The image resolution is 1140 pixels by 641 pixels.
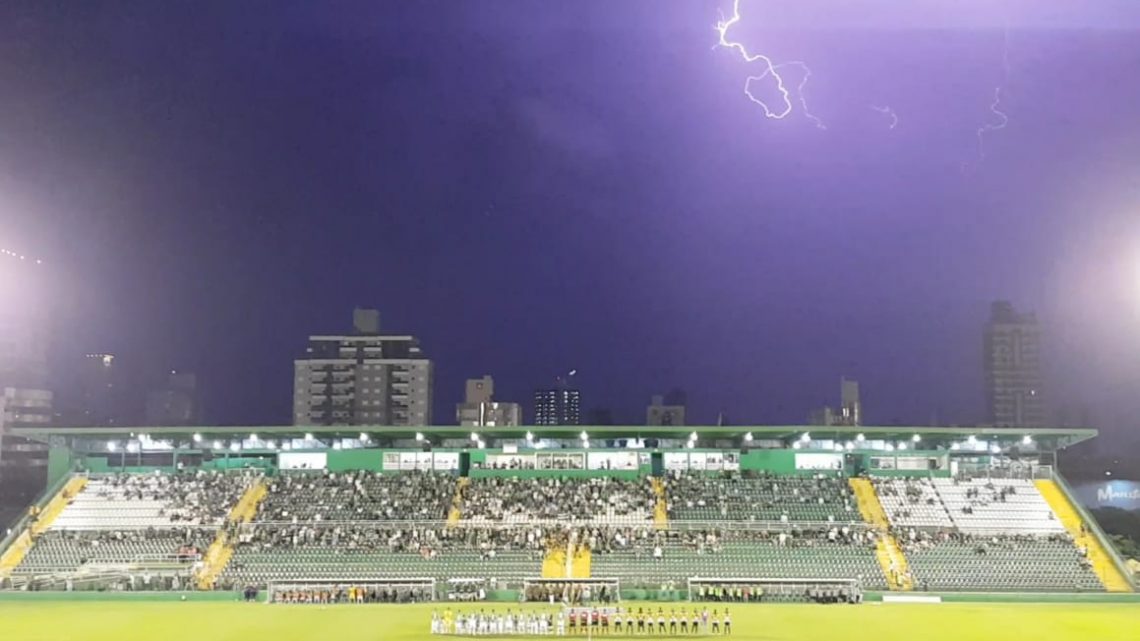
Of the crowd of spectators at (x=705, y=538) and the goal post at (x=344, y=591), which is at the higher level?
the crowd of spectators at (x=705, y=538)

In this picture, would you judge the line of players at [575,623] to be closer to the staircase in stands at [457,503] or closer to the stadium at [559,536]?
the stadium at [559,536]

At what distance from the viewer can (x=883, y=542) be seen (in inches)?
2160

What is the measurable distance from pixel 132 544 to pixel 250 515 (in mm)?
6559

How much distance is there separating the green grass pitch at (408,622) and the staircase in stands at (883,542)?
332cm

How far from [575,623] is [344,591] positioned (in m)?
15.7

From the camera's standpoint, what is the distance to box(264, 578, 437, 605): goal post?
48125mm

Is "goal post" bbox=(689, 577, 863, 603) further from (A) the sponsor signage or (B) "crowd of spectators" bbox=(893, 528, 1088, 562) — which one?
(A) the sponsor signage

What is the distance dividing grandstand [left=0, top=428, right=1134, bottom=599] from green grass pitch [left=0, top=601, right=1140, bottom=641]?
3738 mm

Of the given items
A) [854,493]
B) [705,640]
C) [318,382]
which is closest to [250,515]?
[705,640]

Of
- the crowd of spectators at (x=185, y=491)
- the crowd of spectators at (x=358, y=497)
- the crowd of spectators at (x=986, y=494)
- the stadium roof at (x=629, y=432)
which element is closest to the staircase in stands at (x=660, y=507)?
the stadium roof at (x=629, y=432)

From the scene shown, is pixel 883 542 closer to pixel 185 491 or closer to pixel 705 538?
pixel 705 538

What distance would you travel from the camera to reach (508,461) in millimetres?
62625

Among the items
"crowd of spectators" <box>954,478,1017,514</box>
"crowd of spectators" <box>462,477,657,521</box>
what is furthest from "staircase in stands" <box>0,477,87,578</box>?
"crowd of spectators" <box>954,478,1017,514</box>

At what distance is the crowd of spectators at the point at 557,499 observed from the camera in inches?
2272
